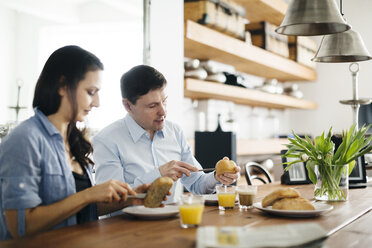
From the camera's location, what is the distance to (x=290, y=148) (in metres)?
2.04

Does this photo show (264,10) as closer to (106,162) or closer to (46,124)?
(106,162)

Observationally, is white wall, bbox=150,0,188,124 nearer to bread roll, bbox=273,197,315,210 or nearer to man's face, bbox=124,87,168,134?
man's face, bbox=124,87,168,134

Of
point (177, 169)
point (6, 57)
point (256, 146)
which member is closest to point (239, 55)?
point (256, 146)

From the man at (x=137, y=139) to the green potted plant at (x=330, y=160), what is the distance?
0.39 metres

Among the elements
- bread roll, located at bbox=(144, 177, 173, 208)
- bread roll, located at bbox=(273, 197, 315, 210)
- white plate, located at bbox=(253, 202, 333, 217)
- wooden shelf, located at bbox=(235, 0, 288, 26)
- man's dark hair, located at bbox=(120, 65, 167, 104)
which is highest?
wooden shelf, located at bbox=(235, 0, 288, 26)

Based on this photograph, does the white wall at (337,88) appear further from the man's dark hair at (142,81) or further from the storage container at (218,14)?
the man's dark hair at (142,81)

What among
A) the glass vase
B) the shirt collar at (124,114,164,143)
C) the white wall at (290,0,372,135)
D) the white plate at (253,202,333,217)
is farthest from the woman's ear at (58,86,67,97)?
the white wall at (290,0,372,135)

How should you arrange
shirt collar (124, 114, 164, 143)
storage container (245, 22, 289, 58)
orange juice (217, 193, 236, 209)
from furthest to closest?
storage container (245, 22, 289, 58), shirt collar (124, 114, 164, 143), orange juice (217, 193, 236, 209)

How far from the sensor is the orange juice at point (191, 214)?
1339 mm

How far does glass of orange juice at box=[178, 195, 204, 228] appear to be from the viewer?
1337 millimetres

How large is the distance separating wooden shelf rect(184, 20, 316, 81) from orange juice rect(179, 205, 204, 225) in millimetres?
2256

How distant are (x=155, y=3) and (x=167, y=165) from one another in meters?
1.86

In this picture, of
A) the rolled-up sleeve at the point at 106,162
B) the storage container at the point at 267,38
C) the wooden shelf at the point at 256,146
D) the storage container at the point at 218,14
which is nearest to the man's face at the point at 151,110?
the rolled-up sleeve at the point at 106,162

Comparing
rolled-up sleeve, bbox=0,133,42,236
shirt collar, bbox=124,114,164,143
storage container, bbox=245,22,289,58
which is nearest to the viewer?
rolled-up sleeve, bbox=0,133,42,236
